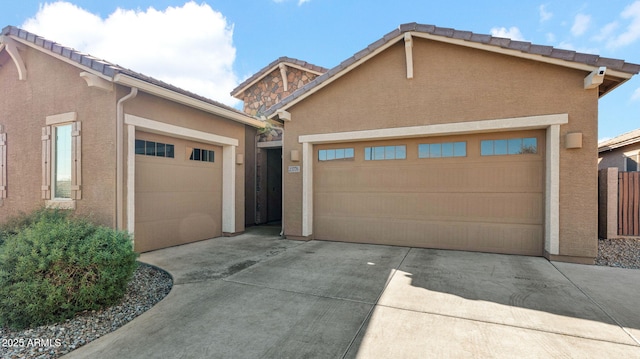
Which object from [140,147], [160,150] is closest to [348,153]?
[160,150]

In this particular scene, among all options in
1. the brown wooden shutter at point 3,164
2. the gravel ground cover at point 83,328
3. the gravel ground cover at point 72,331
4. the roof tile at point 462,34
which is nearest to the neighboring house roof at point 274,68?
the roof tile at point 462,34

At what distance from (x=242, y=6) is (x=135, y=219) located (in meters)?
7.84

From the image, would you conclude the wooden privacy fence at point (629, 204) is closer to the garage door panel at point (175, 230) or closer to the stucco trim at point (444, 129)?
the stucco trim at point (444, 129)

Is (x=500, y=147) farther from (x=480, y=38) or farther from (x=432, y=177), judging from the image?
(x=480, y=38)

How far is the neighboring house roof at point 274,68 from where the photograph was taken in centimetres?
1071

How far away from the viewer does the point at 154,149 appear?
6.57 m

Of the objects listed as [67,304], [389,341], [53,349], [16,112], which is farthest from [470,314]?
[16,112]

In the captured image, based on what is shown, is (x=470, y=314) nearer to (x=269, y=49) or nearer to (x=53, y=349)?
(x=53, y=349)

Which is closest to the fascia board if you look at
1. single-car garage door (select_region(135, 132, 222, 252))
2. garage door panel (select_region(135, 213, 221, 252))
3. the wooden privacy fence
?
single-car garage door (select_region(135, 132, 222, 252))

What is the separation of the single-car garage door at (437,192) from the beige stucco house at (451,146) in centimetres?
2

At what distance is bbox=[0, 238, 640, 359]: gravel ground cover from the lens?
2.64 m

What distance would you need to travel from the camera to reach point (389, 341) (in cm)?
267

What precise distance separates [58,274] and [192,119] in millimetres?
4786

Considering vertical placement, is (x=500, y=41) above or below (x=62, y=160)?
above
